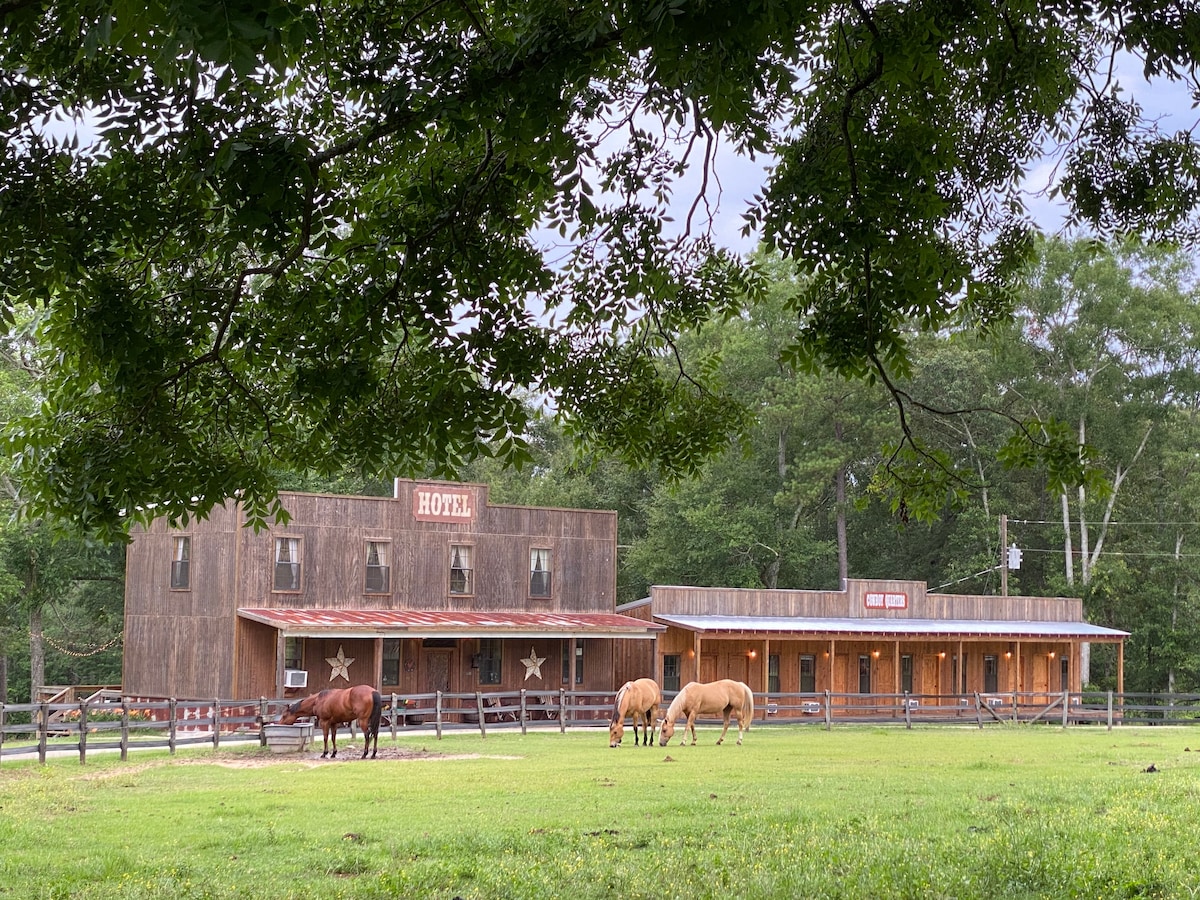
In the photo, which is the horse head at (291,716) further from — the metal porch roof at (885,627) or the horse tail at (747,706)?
the metal porch roof at (885,627)

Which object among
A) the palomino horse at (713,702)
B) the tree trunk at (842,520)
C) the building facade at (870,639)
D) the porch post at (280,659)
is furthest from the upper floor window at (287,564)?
the tree trunk at (842,520)

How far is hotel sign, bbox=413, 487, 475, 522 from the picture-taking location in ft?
114

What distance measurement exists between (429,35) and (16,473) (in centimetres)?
394

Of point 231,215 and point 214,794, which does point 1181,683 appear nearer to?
point 214,794

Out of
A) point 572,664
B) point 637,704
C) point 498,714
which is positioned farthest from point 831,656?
point 637,704

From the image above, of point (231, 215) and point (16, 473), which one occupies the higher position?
point (231, 215)

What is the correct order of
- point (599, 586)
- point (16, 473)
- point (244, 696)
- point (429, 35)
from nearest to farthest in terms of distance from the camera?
point (16, 473) < point (429, 35) < point (244, 696) < point (599, 586)

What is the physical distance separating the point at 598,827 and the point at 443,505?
23276 millimetres

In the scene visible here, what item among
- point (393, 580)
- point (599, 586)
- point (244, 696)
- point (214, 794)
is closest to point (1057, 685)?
point (599, 586)

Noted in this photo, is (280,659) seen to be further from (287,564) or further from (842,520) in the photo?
(842,520)

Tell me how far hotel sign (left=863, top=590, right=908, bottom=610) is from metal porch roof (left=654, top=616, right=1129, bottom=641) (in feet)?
1.35

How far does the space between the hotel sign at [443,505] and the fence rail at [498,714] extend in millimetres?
4803

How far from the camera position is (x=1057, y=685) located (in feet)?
141

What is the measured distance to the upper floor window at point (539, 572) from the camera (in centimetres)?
3656
